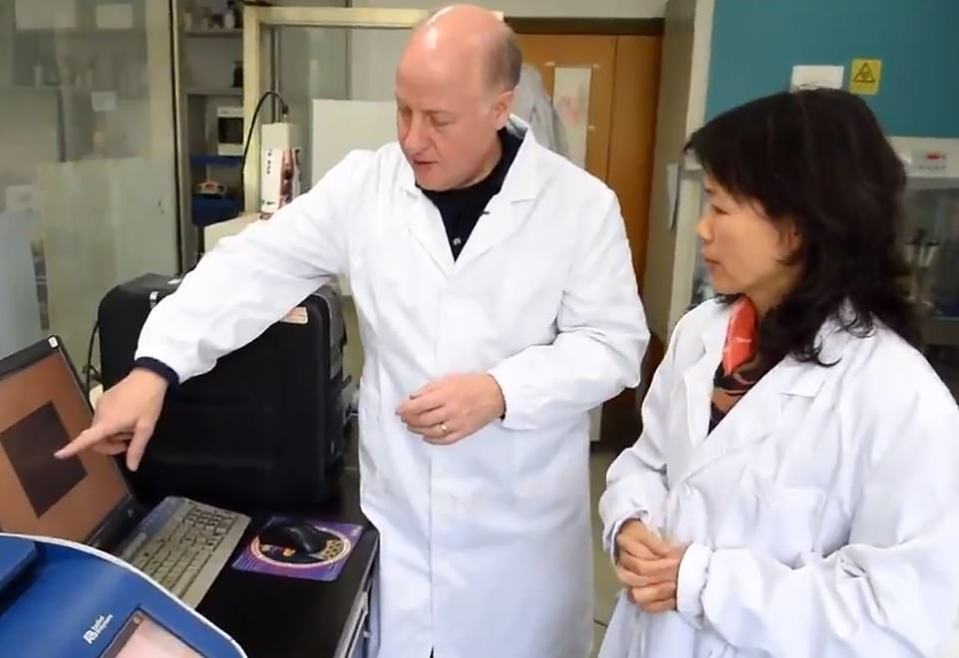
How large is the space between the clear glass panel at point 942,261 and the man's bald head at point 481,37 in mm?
1955

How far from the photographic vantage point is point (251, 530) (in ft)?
Answer: 4.19

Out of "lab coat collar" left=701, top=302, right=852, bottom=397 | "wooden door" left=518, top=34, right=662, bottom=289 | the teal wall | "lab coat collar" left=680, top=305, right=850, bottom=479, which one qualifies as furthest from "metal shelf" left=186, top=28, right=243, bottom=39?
"lab coat collar" left=701, top=302, right=852, bottom=397

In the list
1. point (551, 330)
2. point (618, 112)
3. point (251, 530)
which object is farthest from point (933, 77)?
point (251, 530)

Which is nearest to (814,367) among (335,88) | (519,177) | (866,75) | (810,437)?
(810,437)

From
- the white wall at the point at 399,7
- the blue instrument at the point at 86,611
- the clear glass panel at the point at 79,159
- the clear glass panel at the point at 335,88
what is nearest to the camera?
the blue instrument at the point at 86,611

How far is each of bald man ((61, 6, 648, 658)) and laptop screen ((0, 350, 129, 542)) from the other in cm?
13

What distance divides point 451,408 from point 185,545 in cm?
43

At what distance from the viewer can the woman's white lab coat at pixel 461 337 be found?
1.26 m

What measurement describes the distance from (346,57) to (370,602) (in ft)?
9.23

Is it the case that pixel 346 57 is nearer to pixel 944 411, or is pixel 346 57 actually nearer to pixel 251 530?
pixel 251 530

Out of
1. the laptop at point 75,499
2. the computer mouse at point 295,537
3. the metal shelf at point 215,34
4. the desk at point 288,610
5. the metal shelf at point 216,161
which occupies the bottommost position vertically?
the desk at point 288,610

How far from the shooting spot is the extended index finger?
1.05m

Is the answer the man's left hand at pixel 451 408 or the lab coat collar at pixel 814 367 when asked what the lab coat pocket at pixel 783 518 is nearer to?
the lab coat collar at pixel 814 367

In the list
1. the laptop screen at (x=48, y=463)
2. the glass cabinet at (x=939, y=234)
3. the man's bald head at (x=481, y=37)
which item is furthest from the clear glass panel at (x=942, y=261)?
the laptop screen at (x=48, y=463)
